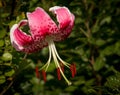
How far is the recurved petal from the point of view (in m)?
1.55

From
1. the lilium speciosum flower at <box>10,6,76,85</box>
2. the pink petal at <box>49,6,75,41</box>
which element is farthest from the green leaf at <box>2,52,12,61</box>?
the pink petal at <box>49,6,75,41</box>

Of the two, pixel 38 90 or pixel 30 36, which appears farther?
pixel 38 90

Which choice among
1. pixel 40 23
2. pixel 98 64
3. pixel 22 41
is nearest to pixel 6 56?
pixel 22 41

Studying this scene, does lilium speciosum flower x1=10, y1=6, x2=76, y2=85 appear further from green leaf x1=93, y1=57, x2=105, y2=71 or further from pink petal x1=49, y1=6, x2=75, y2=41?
green leaf x1=93, y1=57, x2=105, y2=71

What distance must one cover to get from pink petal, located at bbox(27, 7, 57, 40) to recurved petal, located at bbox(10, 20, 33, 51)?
0.09ft

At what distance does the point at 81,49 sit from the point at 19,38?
901mm

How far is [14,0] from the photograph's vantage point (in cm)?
172

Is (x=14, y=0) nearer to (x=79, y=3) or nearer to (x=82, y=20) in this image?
(x=79, y=3)

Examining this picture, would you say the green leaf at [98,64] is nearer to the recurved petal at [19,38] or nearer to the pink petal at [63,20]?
the pink petal at [63,20]

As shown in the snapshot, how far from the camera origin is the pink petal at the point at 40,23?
1495 millimetres

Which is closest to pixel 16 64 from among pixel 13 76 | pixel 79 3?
pixel 13 76

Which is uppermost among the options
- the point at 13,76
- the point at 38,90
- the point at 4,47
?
the point at 4,47

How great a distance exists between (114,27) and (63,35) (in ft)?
3.42

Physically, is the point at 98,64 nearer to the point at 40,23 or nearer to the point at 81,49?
the point at 81,49
